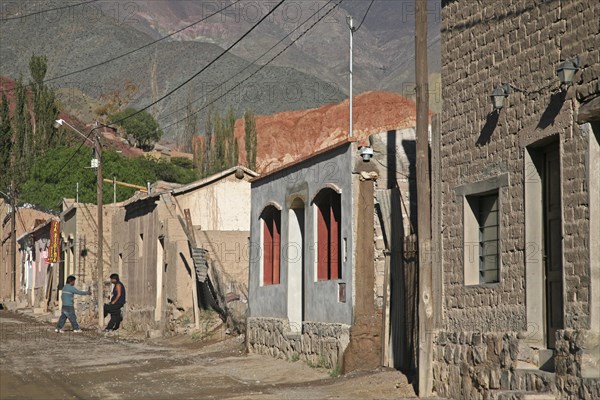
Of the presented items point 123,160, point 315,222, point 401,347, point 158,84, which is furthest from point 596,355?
point 158,84

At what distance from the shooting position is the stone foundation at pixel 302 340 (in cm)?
1892

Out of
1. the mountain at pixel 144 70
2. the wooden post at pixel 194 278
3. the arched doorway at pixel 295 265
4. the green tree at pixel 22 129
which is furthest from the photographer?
the mountain at pixel 144 70

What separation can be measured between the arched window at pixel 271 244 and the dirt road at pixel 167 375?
1821 millimetres

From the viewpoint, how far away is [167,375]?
20047 millimetres

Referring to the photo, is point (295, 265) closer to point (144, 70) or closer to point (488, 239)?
point (488, 239)

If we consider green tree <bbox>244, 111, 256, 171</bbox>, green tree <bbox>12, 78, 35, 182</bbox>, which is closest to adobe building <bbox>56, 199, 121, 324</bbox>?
green tree <bbox>12, 78, 35, 182</bbox>

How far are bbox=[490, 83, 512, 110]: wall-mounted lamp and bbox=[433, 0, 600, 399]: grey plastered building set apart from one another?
0.21ft

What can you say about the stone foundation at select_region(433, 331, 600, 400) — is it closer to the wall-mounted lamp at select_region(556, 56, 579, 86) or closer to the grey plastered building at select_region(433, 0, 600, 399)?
the grey plastered building at select_region(433, 0, 600, 399)

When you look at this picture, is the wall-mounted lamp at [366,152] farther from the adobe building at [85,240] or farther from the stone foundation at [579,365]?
the adobe building at [85,240]

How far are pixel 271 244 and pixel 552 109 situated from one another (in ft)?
38.2

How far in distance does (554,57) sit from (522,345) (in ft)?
11.6

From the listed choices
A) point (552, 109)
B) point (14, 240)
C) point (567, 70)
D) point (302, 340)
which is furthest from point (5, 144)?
point (567, 70)

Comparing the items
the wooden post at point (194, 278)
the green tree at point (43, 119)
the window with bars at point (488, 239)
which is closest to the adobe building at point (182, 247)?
the wooden post at point (194, 278)

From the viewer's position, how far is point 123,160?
74125 millimetres
